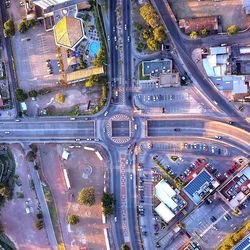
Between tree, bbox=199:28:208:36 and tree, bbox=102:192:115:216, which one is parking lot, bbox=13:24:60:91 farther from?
tree, bbox=199:28:208:36

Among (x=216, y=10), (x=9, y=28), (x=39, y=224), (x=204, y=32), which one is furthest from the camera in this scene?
(x=39, y=224)

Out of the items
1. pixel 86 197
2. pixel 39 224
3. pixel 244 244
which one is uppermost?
pixel 86 197

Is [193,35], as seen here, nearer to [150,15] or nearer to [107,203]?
[150,15]

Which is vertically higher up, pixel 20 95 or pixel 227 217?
pixel 20 95

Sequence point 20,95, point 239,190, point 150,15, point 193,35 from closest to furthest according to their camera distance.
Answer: point 193,35 → point 239,190 → point 150,15 → point 20,95

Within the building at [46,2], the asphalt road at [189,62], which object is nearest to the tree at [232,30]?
the asphalt road at [189,62]

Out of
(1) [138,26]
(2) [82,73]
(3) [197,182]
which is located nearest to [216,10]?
(1) [138,26]

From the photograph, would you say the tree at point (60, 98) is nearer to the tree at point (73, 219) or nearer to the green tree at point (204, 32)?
the tree at point (73, 219)
